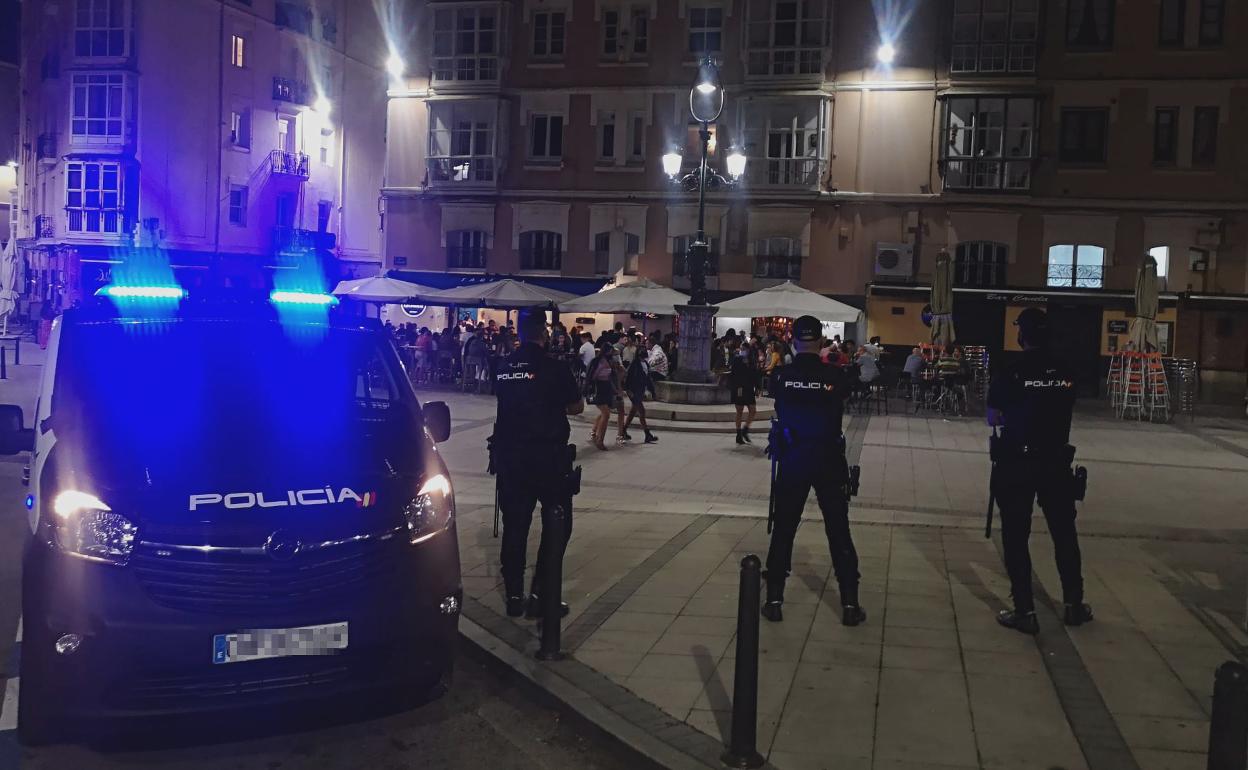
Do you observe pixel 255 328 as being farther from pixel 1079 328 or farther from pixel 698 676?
pixel 1079 328

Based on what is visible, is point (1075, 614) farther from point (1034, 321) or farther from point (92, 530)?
point (92, 530)

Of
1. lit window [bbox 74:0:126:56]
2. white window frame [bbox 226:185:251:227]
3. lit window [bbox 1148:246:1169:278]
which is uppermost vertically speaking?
lit window [bbox 74:0:126:56]

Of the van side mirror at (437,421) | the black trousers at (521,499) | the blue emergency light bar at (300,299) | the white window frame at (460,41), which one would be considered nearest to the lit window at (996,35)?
the white window frame at (460,41)

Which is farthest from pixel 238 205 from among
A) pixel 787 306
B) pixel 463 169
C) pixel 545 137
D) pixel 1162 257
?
pixel 1162 257

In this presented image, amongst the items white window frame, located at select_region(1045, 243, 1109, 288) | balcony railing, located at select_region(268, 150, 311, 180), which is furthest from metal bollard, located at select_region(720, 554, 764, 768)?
balcony railing, located at select_region(268, 150, 311, 180)

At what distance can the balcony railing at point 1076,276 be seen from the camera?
29.6 metres

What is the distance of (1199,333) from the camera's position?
28.5 meters

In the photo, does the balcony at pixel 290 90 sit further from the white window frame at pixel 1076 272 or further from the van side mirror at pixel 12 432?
the van side mirror at pixel 12 432

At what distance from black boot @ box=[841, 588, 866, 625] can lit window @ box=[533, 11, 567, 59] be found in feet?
98.9

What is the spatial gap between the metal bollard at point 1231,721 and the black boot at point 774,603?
341cm

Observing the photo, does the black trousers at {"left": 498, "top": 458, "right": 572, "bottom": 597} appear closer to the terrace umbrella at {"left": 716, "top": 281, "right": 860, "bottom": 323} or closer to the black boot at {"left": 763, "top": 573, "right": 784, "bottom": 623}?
the black boot at {"left": 763, "top": 573, "right": 784, "bottom": 623}

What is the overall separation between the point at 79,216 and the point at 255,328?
3830 centimetres

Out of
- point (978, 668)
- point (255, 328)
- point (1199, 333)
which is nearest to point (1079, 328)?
point (1199, 333)

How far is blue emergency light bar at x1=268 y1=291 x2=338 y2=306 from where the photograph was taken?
228 inches
